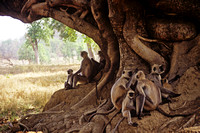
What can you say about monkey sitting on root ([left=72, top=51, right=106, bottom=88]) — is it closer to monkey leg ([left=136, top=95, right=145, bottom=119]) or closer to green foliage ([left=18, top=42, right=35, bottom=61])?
monkey leg ([left=136, top=95, right=145, bottom=119])

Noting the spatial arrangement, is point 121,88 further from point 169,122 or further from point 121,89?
point 169,122

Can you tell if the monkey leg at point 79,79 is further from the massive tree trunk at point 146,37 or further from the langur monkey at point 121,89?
the langur monkey at point 121,89

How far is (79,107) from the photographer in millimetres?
4824

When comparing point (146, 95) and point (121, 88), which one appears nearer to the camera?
point (146, 95)

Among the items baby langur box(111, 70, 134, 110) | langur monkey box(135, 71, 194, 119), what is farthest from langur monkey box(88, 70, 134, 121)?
langur monkey box(135, 71, 194, 119)

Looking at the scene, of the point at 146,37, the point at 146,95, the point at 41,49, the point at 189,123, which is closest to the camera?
the point at 189,123

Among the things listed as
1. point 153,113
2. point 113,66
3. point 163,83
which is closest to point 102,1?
point 113,66

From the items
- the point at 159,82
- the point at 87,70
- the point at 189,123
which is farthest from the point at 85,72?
the point at 189,123

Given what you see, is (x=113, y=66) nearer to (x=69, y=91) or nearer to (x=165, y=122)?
(x=69, y=91)

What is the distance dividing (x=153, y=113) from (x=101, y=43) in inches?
105

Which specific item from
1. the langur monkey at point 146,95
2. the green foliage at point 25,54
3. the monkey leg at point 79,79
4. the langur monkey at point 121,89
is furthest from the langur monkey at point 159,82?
the green foliage at point 25,54

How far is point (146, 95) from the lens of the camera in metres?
2.91

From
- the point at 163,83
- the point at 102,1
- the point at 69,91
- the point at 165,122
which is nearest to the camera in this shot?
the point at 165,122

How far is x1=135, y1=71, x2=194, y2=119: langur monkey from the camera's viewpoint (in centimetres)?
283
